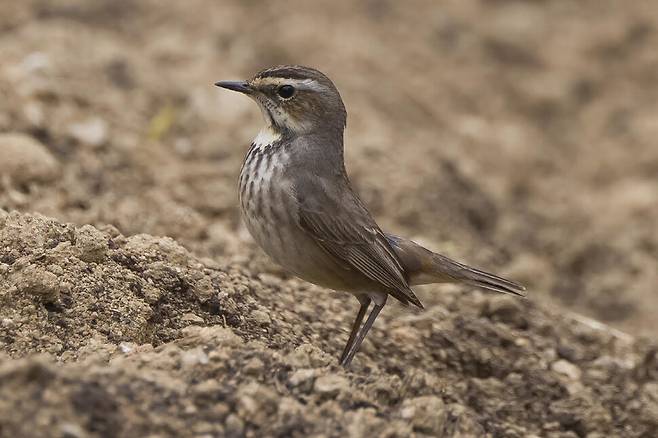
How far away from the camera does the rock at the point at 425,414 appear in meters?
4.87

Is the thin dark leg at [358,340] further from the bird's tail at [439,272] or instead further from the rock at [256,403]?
the rock at [256,403]

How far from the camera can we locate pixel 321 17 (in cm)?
1268

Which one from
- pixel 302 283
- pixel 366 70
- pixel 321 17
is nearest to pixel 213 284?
pixel 302 283

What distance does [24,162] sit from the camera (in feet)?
24.7

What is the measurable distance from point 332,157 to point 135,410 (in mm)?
2511

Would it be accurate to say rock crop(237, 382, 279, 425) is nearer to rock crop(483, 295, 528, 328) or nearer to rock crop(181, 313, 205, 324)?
rock crop(181, 313, 205, 324)

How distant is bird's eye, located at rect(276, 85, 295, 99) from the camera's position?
6387 mm

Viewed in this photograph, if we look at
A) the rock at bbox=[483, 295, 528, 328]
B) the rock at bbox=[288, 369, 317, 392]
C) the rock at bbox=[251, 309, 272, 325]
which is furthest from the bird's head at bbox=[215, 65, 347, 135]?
the rock at bbox=[288, 369, 317, 392]

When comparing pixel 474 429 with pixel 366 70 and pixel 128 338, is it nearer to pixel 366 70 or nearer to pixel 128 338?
pixel 128 338

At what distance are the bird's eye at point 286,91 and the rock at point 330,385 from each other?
2.07 meters

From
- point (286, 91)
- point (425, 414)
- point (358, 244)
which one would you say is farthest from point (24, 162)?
point (425, 414)

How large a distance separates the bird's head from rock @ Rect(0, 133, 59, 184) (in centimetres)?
183

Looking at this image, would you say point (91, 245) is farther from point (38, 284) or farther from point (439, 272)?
point (439, 272)

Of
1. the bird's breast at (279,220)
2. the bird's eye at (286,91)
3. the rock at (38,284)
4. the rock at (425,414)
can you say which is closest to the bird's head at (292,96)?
the bird's eye at (286,91)
